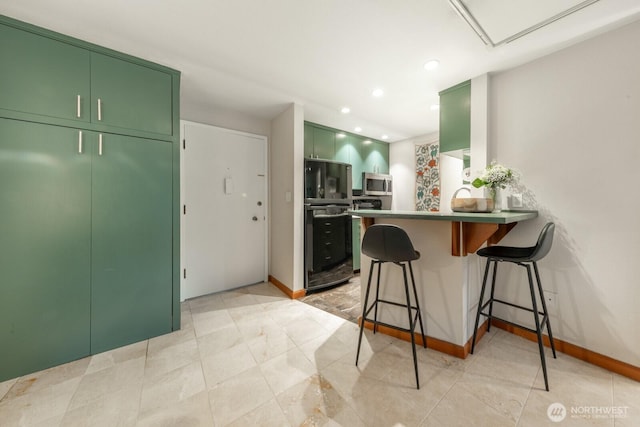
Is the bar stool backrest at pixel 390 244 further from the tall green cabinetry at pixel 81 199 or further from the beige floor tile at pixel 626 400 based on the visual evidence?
the tall green cabinetry at pixel 81 199

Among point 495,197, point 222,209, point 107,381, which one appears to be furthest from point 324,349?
point 222,209

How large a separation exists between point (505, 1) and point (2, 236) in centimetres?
348

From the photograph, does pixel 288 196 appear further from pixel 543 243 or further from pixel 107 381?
pixel 543 243

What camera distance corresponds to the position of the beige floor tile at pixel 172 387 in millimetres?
1387

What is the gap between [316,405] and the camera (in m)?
1.35

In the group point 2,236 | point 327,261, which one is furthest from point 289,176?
point 2,236

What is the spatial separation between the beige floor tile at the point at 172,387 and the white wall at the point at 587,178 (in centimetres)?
261

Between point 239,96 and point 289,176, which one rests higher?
point 239,96

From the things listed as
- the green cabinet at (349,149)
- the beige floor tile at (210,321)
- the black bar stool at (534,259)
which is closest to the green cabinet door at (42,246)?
the beige floor tile at (210,321)

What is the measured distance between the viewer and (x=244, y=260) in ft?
10.8

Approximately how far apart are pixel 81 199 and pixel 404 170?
14.0ft

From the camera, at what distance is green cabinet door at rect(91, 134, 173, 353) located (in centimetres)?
184

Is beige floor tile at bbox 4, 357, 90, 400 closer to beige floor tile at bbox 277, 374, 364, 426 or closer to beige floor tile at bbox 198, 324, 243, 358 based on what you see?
beige floor tile at bbox 198, 324, 243, 358

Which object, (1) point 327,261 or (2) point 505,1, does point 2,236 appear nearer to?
(1) point 327,261
